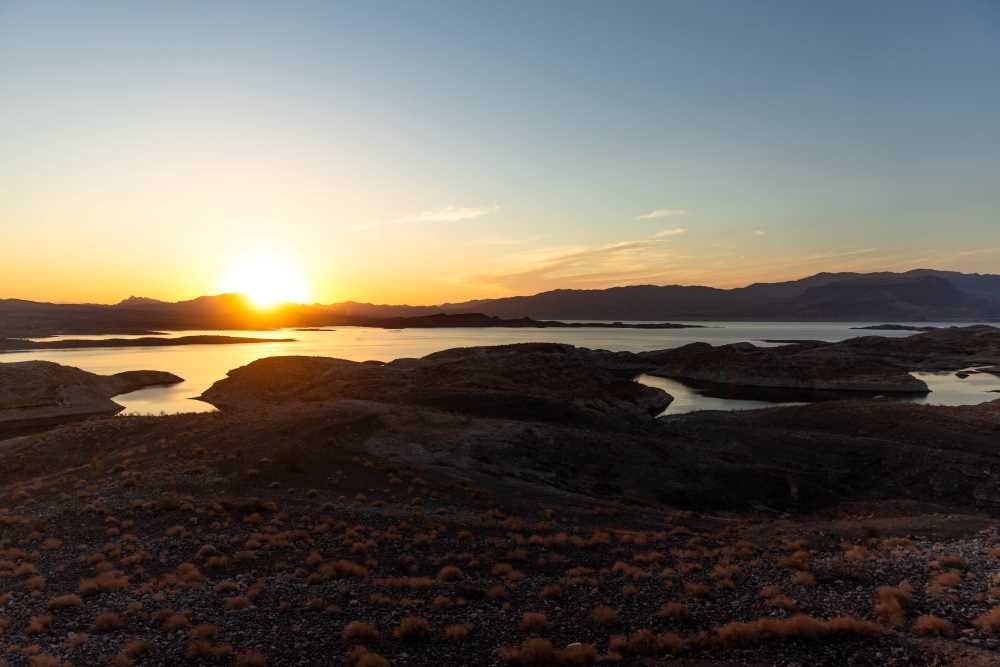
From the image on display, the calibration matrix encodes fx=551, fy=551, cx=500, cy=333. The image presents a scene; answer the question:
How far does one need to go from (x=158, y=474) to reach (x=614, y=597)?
81.5 ft

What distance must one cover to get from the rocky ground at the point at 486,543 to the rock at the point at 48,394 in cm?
3246

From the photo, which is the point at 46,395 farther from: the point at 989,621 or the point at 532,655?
the point at 989,621

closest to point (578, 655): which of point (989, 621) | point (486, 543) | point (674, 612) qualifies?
point (674, 612)

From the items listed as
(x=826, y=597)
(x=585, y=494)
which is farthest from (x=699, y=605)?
(x=585, y=494)

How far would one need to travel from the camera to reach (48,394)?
7025cm

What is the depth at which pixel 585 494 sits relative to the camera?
31.7 metres

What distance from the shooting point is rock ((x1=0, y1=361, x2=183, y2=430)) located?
2569 inches

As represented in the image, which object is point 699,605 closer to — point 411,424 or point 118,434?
point 411,424

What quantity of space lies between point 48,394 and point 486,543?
76054 mm

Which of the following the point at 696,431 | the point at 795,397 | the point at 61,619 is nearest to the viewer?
the point at 61,619

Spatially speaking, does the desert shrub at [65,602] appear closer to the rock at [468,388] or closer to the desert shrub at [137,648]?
the desert shrub at [137,648]

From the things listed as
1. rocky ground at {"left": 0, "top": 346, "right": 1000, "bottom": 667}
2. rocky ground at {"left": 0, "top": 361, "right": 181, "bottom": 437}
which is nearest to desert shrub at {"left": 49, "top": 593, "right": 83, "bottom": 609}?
rocky ground at {"left": 0, "top": 346, "right": 1000, "bottom": 667}

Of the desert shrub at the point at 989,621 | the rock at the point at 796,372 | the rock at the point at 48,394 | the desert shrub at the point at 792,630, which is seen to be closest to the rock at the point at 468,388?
the rock at the point at 48,394

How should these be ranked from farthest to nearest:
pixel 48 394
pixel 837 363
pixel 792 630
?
pixel 837 363, pixel 48 394, pixel 792 630
